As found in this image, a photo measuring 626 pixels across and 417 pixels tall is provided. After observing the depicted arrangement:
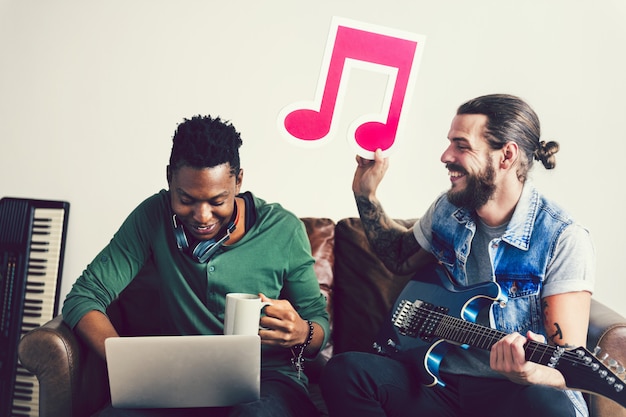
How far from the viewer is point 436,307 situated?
199cm

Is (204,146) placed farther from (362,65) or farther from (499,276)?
(499,276)

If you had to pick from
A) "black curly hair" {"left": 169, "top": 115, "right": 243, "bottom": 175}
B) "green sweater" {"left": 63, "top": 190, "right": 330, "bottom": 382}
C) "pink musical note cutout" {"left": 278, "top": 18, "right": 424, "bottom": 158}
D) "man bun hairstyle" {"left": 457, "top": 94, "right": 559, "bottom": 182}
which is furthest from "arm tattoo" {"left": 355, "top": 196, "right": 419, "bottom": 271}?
"black curly hair" {"left": 169, "top": 115, "right": 243, "bottom": 175}

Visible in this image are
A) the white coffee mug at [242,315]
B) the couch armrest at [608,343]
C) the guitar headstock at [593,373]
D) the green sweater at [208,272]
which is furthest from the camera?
the green sweater at [208,272]

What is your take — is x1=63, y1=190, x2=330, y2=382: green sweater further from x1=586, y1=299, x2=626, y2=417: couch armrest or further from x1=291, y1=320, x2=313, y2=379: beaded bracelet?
x1=586, y1=299, x2=626, y2=417: couch armrest

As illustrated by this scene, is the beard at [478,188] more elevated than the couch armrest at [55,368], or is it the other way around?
the beard at [478,188]

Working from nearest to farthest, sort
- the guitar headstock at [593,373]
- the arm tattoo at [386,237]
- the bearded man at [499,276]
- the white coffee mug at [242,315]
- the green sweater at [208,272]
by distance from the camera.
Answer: the guitar headstock at [593,373] < the white coffee mug at [242,315] < the bearded man at [499,276] < the green sweater at [208,272] < the arm tattoo at [386,237]

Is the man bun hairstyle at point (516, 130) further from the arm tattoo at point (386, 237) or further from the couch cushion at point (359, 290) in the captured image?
the couch cushion at point (359, 290)

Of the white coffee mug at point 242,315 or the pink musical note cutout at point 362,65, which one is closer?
the white coffee mug at point 242,315

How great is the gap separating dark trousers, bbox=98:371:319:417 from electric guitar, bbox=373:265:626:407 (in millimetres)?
339

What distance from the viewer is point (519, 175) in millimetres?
2057

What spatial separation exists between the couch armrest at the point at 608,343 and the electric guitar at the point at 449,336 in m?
0.29

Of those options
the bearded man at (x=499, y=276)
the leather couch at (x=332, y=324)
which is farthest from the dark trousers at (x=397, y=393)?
the leather couch at (x=332, y=324)

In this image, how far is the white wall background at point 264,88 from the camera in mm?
2912

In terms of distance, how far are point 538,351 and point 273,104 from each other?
168 cm
